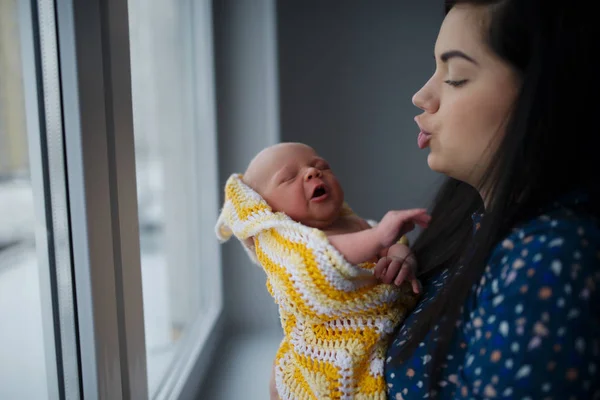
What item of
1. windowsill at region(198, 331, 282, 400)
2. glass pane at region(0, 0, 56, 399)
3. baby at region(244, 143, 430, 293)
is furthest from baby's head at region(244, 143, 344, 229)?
windowsill at region(198, 331, 282, 400)

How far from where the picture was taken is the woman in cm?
54

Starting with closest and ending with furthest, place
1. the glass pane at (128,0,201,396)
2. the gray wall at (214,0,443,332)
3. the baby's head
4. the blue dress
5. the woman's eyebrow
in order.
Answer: the blue dress
the woman's eyebrow
the baby's head
the glass pane at (128,0,201,396)
the gray wall at (214,0,443,332)

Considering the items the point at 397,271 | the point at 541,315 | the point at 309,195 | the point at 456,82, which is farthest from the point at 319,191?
the point at 541,315

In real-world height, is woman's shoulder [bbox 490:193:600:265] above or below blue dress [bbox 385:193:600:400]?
above

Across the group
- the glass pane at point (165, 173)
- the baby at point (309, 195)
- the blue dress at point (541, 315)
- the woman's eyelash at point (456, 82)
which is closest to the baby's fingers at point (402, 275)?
the baby at point (309, 195)

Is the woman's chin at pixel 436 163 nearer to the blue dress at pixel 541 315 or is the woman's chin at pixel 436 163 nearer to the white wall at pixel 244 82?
the blue dress at pixel 541 315

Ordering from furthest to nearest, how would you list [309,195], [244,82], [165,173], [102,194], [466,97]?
1. [244,82]
2. [165,173]
3. [309,195]
4. [102,194]
5. [466,97]

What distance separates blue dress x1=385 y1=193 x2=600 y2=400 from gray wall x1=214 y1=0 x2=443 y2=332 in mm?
952

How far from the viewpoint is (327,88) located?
163cm

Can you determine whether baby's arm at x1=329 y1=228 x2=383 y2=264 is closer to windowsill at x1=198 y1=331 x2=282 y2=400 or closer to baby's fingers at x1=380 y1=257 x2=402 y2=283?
baby's fingers at x1=380 y1=257 x2=402 y2=283

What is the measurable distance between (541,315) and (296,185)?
1.49ft

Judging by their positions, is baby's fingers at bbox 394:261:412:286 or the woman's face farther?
baby's fingers at bbox 394:261:412:286

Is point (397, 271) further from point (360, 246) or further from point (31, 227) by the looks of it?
point (31, 227)

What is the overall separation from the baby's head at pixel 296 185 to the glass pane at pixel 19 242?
0.35m
